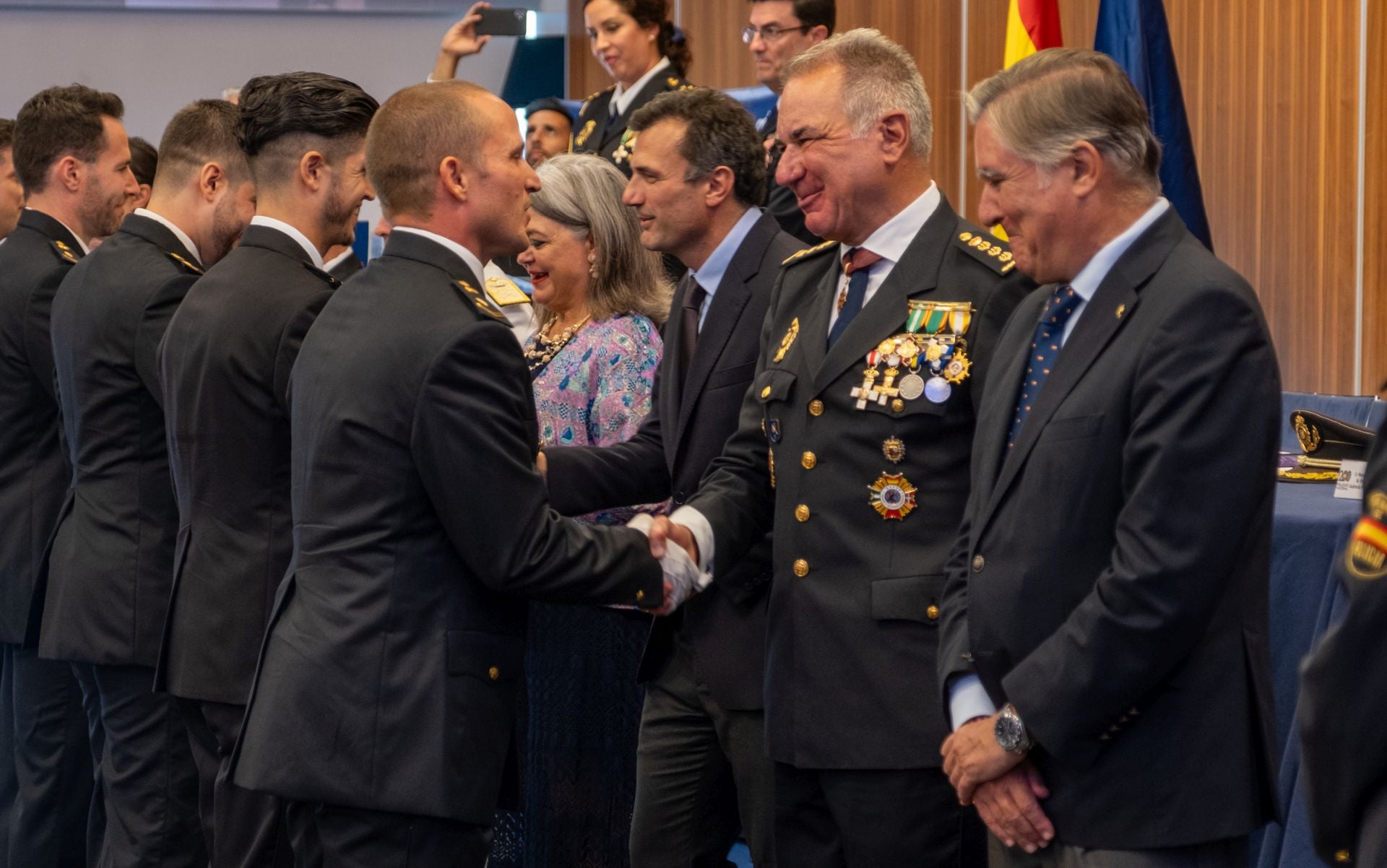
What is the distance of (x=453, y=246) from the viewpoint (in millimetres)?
2393

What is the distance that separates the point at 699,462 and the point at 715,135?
68 centimetres

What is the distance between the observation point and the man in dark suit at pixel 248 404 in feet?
8.95

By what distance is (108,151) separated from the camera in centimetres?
401

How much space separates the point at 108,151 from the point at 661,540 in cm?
230

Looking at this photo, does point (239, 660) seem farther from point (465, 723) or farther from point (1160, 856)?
point (1160, 856)

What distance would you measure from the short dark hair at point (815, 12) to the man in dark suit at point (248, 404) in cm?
222

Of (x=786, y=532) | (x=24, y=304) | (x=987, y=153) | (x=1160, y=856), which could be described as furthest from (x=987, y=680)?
(x=24, y=304)

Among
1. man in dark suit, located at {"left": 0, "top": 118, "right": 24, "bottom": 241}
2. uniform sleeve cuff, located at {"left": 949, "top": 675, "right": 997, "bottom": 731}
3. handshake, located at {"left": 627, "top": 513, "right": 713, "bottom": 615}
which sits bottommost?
uniform sleeve cuff, located at {"left": 949, "top": 675, "right": 997, "bottom": 731}

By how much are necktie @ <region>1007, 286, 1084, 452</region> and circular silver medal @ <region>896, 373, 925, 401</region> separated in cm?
27

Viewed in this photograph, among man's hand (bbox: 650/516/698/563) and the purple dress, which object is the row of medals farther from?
the purple dress

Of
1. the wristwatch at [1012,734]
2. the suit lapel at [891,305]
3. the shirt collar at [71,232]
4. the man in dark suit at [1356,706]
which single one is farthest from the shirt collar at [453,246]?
the shirt collar at [71,232]

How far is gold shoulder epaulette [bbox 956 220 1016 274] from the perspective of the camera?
7.89ft

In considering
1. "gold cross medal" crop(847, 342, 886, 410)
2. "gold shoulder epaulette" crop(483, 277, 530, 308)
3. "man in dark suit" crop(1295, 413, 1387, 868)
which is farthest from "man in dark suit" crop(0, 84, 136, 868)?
"man in dark suit" crop(1295, 413, 1387, 868)

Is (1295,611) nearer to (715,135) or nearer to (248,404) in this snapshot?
(715,135)
